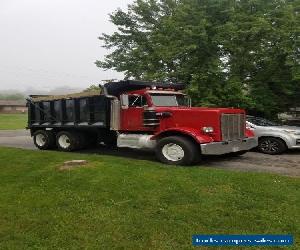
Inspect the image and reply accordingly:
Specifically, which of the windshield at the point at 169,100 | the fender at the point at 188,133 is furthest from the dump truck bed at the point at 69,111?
the fender at the point at 188,133

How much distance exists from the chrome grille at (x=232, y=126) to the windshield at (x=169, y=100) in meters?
2.14

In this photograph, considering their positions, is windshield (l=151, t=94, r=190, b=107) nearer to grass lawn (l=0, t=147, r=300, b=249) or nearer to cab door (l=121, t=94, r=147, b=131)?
cab door (l=121, t=94, r=147, b=131)

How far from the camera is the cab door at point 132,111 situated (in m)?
13.1

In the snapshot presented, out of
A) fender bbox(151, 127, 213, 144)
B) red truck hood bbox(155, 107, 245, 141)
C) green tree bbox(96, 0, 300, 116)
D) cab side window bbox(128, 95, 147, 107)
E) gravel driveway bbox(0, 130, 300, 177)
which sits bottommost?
gravel driveway bbox(0, 130, 300, 177)

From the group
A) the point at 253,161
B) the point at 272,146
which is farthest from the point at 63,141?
the point at 272,146

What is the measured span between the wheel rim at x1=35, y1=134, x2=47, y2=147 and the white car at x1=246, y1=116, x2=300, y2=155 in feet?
27.1

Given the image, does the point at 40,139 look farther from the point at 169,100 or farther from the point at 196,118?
the point at 196,118

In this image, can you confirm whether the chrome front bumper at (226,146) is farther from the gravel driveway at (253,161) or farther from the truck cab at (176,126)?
the gravel driveway at (253,161)

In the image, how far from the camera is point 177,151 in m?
11.7

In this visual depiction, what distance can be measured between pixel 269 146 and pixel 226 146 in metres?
3.66

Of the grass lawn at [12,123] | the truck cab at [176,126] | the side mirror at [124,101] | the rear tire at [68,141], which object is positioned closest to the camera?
the truck cab at [176,126]

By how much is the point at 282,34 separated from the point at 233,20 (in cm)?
274

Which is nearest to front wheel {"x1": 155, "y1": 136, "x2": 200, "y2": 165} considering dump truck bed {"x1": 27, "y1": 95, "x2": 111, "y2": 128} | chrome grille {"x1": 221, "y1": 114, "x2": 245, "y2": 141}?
chrome grille {"x1": 221, "y1": 114, "x2": 245, "y2": 141}

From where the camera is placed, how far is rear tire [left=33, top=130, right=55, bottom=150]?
15891 millimetres
